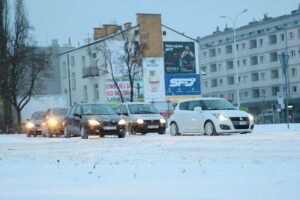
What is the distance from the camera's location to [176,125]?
26.5 meters

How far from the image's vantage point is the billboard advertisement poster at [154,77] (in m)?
66.1

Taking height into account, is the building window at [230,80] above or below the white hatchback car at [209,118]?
above

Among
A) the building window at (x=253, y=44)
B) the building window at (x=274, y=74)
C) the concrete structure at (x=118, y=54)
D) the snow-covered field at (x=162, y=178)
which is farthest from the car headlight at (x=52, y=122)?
the building window at (x=253, y=44)

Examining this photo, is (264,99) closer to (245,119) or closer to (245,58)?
(245,58)

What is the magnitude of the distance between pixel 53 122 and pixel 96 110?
753cm

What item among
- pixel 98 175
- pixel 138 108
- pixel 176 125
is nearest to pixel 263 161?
pixel 98 175

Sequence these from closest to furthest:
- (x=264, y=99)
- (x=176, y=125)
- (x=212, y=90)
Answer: (x=176, y=125), (x=264, y=99), (x=212, y=90)

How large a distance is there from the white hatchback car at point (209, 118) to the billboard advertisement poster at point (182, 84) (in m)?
39.6

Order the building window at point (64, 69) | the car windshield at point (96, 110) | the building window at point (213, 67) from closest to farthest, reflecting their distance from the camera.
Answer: the car windshield at point (96, 110)
the building window at point (64, 69)
the building window at point (213, 67)

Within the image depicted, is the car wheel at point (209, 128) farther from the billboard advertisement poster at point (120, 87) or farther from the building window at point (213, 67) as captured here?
the building window at point (213, 67)

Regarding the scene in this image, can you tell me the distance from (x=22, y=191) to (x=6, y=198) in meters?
0.56

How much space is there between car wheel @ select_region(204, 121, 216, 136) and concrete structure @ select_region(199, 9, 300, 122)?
5702 cm

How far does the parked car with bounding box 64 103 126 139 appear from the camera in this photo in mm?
26328

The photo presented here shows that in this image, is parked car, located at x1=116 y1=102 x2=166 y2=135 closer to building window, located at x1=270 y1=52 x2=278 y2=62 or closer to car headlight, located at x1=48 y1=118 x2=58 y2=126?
car headlight, located at x1=48 y1=118 x2=58 y2=126
